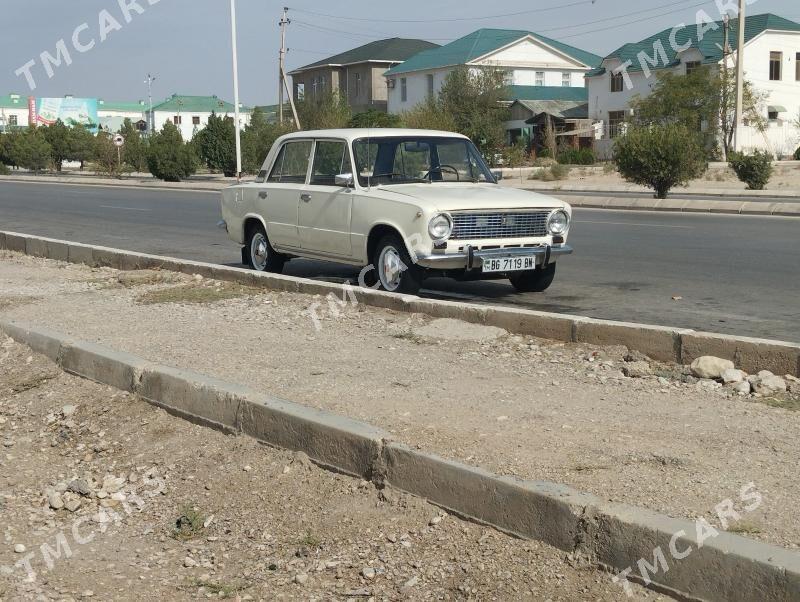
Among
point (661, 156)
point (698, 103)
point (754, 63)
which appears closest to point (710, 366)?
point (661, 156)

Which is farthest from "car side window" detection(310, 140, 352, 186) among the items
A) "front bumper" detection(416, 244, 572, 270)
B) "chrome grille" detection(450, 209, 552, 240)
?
"front bumper" detection(416, 244, 572, 270)

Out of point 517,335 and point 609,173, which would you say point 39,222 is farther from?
point 609,173

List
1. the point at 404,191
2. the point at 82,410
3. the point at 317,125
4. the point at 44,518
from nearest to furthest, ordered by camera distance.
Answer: the point at 44,518 → the point at 82,410 → the point at 404,191 → the point at 317,125

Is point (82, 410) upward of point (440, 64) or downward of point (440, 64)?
downward

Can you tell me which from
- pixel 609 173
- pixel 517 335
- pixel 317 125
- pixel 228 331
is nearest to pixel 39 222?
pixel 228 331

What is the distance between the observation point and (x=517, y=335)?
766cm

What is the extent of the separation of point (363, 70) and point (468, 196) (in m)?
86.2

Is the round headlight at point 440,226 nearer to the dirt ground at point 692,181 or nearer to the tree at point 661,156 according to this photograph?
the tree at point 661,156

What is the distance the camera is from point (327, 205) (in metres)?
10.8

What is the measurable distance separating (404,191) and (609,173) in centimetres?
3775

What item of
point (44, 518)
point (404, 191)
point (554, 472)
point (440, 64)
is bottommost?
point (44, 518)

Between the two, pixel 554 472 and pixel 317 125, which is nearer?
pixel 554 472

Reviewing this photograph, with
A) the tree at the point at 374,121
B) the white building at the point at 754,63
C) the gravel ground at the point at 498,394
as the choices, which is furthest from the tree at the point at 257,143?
the gravel ground at the point at 498,394

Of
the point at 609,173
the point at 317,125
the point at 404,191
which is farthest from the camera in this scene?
the point at 317,125
